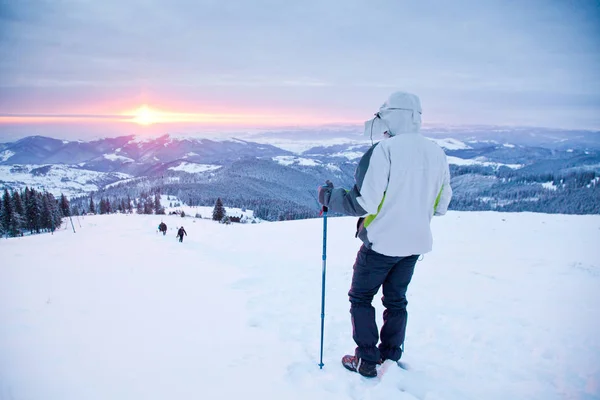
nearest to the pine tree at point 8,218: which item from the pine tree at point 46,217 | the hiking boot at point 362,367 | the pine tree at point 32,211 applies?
the pine tree at point 32,211

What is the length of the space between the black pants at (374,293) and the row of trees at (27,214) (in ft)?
187

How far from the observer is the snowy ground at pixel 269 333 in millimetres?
3227

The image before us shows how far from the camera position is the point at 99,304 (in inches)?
213

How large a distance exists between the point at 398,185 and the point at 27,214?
63728 millimetres

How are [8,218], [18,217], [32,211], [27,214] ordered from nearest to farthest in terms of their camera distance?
[8,218] < [18,217] < [27,214] < [32,211]

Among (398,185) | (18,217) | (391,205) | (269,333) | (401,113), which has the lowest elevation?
(18,217)

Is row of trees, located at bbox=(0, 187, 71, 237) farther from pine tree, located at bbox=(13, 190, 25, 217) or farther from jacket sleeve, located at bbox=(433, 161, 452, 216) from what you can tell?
jacket sleeve, located at bbox=(433, 161, 452, 216)

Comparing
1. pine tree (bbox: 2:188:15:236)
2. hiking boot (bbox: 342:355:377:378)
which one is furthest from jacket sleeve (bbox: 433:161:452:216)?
pine tree (bbox: 2:188:15:236)

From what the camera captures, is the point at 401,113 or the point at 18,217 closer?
the point at 401,113

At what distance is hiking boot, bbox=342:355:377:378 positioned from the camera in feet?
11.2

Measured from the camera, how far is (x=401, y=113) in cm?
319

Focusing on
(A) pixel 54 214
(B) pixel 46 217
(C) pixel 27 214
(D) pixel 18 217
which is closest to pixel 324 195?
(D) pixel 18 217

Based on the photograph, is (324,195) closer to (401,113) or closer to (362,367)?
(401,113)

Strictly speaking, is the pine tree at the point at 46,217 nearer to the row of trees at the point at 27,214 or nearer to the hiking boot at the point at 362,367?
the row of trees at the point at 27,214
